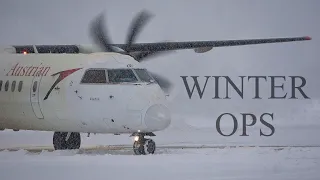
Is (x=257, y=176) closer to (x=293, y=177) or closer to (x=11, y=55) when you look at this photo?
(x=293, y=177)

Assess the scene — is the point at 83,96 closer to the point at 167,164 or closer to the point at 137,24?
the point at 167,164

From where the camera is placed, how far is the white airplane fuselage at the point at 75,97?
59.0 feet

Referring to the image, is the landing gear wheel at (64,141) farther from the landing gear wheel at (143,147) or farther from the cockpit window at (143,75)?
the cockpit window at (143,75)

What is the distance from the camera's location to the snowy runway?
14.8 metres

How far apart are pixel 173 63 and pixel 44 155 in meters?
19.0

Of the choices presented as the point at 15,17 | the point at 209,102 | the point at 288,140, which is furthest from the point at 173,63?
the point at 288,140

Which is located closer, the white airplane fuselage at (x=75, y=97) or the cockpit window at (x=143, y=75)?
the white airplane fuselage at (x=75, y=97)

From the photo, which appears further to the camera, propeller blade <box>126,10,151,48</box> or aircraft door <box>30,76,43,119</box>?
propeller blade <box>126,10,151,48</box>

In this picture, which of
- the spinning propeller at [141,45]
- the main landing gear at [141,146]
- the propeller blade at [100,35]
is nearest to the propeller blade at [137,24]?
the spinning propeller at [141,45]

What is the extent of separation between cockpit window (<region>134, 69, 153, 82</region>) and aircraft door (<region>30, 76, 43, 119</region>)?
9.10 ft

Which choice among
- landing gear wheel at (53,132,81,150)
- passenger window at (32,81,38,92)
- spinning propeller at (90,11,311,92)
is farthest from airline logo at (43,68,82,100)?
spinning propeller at (90,11,311,92)

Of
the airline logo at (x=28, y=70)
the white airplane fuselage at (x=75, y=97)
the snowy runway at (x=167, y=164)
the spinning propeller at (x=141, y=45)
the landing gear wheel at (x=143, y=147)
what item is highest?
the spinning propeller at (x=141, y=45)

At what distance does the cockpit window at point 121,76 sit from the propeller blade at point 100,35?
3751 mm

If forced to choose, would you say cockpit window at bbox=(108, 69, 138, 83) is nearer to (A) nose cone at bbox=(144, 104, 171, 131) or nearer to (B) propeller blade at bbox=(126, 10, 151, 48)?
(A) nose cone at bbox=(144, 104, 171, 131)
